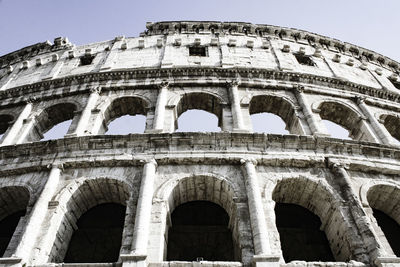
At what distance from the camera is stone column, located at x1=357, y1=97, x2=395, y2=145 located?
9.79 metres

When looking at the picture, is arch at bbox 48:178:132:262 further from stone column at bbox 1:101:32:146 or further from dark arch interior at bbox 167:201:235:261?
stone column at bbox 1:101:32:146

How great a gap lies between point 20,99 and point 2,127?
130 cm

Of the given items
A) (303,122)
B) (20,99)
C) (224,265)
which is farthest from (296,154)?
(20,99)

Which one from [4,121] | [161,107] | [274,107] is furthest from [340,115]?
[4,121]

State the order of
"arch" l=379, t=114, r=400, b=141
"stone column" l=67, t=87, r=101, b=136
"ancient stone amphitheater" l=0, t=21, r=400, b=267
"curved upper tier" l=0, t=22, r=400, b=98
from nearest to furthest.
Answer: "ancient stone amphitheater" l=0, t=21, r=400, b=267 < "stone column" l=67, t=87, r=101, b=136 < "arch" l=379, t=114, r=400, b=141 < "curved upper tier" l=0, t=22, r=400, b=98

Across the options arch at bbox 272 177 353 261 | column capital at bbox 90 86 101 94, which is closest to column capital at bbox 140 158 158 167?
arch at bbox 272 177 353 261

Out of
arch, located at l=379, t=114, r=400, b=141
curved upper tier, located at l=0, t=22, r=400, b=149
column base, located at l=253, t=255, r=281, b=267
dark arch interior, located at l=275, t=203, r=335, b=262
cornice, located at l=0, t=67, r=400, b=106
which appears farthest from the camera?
arch, located at l=379, t=114, r=400, b=141

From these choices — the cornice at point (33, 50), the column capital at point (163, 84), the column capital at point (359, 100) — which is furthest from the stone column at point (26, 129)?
the column capital at point (359, 100)

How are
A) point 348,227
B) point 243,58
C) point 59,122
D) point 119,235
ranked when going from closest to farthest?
1. point 348,227
2. point 119,235
3. point 59,122
4. point 243,58

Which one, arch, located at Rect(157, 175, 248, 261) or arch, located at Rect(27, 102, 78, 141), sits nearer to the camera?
arch, located at Rect(157, 175, 248, 261)

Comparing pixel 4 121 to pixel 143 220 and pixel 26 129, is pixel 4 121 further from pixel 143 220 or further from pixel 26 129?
pixel 143 220

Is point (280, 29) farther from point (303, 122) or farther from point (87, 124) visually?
point (87, 124)

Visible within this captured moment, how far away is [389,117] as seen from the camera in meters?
11.6

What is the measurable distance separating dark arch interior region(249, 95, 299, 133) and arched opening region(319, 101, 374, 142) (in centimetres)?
117
